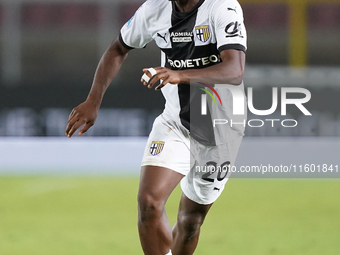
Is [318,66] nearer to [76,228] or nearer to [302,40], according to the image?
[302,40]

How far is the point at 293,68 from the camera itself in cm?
651

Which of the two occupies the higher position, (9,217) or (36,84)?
(36,84)

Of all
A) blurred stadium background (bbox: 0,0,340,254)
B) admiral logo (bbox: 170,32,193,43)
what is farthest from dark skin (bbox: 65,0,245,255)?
blurred stadium background (bbox: 0,0,340,254)

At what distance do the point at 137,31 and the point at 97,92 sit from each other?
387mm

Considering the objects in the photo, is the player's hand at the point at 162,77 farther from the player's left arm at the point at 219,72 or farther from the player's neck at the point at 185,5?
the player's neck at the point at 185,5

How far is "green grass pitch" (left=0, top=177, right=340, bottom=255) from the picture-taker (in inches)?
123

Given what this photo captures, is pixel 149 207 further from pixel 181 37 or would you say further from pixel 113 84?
pixel 113 84

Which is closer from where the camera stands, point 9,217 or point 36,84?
point 9,217

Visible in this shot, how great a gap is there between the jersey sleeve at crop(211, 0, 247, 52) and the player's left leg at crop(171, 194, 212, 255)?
3.07 feet

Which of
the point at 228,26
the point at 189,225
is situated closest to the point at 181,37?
the point at 228,26

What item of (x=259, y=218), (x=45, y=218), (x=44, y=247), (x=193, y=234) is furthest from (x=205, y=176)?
(x=45, y=218)

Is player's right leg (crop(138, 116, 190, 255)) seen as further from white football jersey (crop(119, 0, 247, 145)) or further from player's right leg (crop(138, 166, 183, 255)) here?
white football jersey (crop(119, 0, 247, 145))

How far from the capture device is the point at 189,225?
2.77 meters

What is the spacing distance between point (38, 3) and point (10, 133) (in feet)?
5.49
